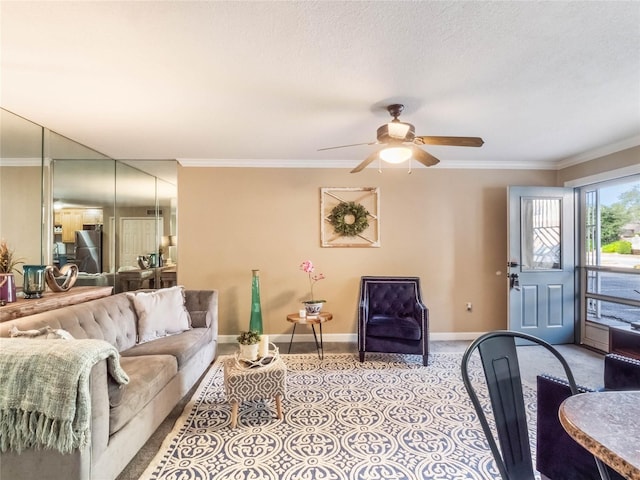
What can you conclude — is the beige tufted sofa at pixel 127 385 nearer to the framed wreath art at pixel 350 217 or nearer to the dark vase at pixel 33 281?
the dark vase at pixel 33 281

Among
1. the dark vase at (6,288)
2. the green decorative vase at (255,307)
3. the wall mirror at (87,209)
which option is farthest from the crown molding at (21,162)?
the green decorative vase at (255,307)

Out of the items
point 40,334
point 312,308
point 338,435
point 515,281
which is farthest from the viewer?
point 515,281

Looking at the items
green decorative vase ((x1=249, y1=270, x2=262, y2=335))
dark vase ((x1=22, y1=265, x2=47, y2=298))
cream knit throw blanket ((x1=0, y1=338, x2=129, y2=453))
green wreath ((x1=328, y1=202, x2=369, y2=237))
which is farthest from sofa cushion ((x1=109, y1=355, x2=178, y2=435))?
green wreath ((x1=328, y1=202, x2=369, y2=237))

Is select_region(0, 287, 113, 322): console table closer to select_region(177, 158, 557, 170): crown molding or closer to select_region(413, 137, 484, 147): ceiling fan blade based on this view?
select_region(177, 158, 557, 170): crown molding

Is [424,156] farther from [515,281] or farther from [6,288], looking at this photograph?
[6,288]

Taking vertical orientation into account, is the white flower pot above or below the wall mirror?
below

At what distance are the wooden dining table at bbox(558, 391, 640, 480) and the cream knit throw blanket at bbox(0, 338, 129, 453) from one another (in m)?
1.91

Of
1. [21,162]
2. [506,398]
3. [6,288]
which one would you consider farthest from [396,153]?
[21,162]

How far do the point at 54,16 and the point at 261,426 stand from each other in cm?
272

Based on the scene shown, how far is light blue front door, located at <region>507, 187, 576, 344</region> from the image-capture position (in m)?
3.91

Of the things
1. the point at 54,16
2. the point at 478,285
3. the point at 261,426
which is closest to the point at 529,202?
the point at 478,285

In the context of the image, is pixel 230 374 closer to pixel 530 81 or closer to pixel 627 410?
pixel 627 410

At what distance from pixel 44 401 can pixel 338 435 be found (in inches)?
66.2

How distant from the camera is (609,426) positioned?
796mm
